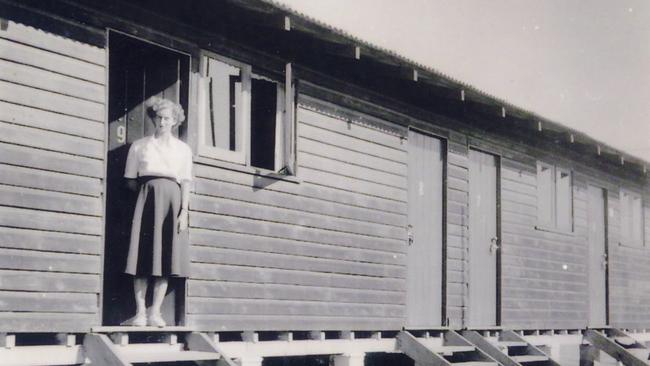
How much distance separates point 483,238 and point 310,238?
4710 millimetres

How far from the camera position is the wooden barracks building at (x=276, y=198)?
24.9 feet

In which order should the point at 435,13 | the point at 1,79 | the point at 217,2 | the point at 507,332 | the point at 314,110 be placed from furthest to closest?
the point at 435,13 < the point at 507,332 < the point at 314,110 < the point at 217,2 < the point at 1,79

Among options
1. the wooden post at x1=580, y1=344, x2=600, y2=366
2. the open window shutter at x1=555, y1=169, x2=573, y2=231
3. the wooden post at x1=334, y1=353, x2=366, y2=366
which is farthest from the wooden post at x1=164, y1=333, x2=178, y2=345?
the wooden post at x1=580, y1=344, x2=600, y2=366

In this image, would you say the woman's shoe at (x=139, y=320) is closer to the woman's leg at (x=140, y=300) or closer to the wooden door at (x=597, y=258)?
the woman's leg at (x=140, y=300)

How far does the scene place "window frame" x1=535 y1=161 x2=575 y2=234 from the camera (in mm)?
16094

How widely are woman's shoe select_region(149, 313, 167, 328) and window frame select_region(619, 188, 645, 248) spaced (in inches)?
517

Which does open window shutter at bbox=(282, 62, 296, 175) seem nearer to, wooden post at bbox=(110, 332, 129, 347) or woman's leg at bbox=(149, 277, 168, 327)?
woman's leg at bbox=(149, 277, 168, 327)

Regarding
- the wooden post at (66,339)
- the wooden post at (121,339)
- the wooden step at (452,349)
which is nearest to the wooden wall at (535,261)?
the wooden step at (452,349)

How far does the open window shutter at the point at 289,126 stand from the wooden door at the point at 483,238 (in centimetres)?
460

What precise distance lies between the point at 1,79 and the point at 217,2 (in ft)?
7.93

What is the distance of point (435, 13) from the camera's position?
43.6 meters

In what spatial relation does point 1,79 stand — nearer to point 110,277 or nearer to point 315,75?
point 110,277

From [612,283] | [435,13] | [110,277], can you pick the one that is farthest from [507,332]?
[435,13]

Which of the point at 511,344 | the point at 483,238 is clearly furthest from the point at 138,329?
the point at 483,238
